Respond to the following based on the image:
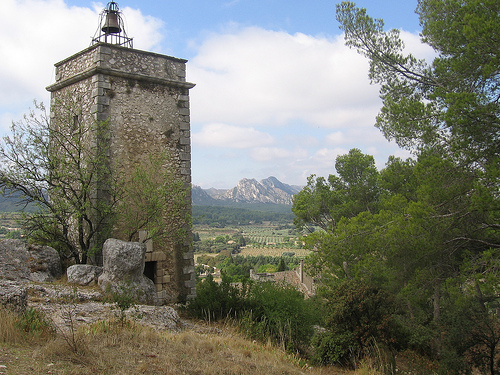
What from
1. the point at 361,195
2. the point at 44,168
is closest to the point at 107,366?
the point at 44,168

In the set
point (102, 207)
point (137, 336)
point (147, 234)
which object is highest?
point (102, 207)

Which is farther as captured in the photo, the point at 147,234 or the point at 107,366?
Result: the point at 147,234

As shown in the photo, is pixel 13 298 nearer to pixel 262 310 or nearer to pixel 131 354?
pixel 131 354

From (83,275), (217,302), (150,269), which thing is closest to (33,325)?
(83,275)

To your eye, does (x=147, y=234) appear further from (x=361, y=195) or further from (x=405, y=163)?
(x=361, y=195)

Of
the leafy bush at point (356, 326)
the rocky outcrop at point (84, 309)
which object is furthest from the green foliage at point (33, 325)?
the leafy bush at point (356, 326)

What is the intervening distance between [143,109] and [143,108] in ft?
0.09

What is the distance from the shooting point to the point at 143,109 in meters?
11.2

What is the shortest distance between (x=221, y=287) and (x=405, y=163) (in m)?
7.64

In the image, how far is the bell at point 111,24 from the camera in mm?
12141

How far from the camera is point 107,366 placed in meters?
4.41

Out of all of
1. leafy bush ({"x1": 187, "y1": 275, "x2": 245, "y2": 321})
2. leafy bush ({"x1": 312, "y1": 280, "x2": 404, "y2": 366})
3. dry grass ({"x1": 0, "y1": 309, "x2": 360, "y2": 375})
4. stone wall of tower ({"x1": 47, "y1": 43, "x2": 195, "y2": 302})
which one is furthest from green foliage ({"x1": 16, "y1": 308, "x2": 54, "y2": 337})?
stone wall of tower ({"x1": 47, "y1": 43, "x2": 195, "y2": 302})

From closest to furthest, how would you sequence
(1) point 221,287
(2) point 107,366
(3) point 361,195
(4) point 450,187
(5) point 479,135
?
(2) point 107,366 → (5) point 479,135 → (4) point 450,187 → (1) point 221,287 → (3) point 361,195

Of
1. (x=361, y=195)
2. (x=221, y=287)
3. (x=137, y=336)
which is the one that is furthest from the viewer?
(x=361, y=195)
